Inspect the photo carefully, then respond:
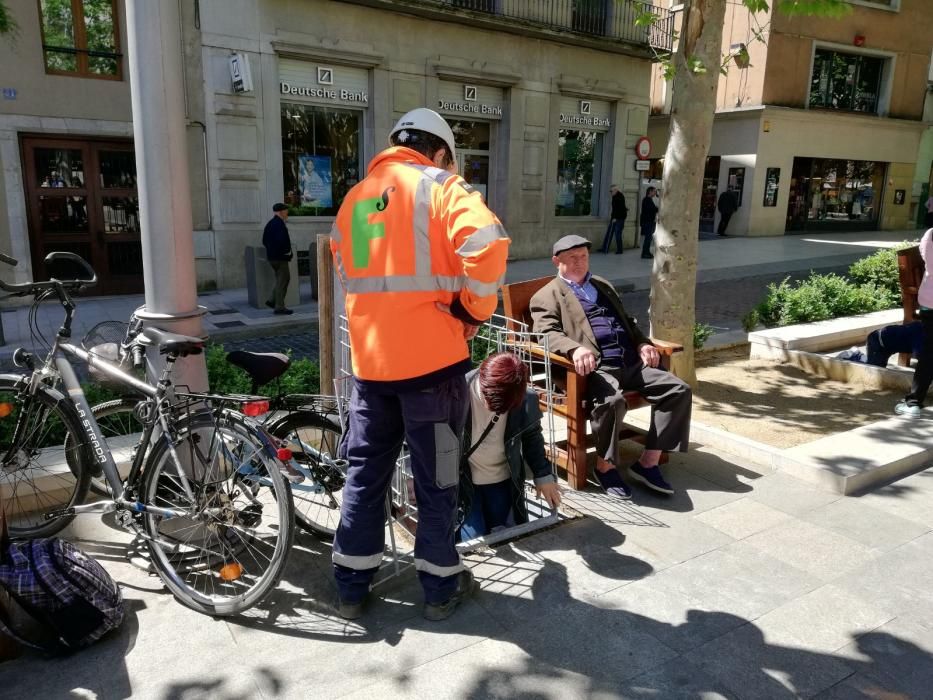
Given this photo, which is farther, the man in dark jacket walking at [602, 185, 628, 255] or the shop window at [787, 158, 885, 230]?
the shop window at [787, 158, 885, 230]

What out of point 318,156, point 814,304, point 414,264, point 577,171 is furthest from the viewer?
point 577,171

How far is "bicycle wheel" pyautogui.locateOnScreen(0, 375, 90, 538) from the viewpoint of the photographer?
3623 mm

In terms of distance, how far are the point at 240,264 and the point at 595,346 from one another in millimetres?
10837

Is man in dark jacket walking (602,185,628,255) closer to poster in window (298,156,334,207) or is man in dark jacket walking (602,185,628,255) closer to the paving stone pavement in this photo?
poster in window (298,156,334,207)

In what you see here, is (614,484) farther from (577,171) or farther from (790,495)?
(577,171)

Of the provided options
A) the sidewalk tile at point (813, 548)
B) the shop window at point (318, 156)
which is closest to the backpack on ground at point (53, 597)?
the sidewalk tile at point (813, 548)

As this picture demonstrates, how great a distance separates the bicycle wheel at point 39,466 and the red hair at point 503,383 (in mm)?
2011

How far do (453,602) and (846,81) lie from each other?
90.5 feet

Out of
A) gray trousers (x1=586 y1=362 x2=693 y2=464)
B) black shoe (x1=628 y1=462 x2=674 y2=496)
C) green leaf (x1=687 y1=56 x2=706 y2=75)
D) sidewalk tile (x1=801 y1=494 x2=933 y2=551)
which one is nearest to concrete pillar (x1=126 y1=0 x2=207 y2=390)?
gray trousers (x1=586 y1=362 x2=693 y2=464)

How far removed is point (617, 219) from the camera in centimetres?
1861

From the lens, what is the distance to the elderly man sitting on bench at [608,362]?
4.18m

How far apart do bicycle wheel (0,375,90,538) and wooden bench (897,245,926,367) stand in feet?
21.9

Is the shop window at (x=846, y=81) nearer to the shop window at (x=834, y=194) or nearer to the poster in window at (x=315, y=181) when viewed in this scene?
the shop window at (x=834, y=194)

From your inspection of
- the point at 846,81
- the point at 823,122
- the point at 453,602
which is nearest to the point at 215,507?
the point at 453,602
